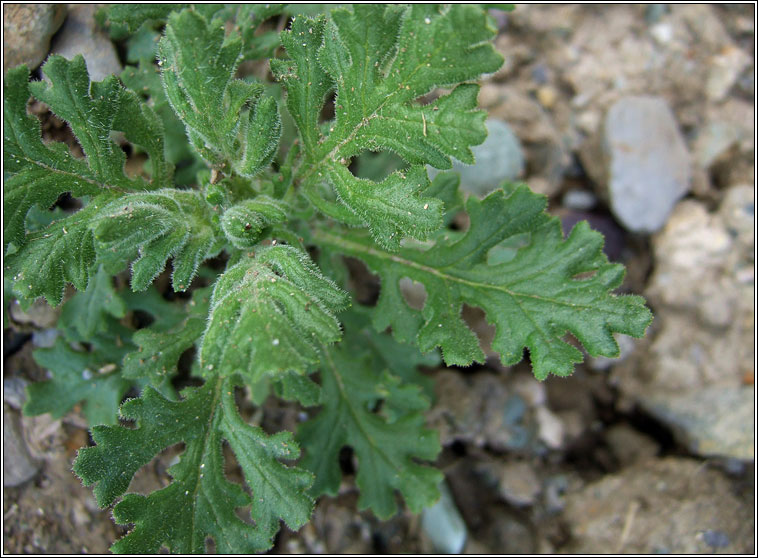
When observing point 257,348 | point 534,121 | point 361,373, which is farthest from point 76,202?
point 534,121

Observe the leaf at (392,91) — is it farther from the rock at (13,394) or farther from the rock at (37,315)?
the rock at (13,394)

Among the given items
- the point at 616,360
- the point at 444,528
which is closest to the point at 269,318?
the point at 444,528

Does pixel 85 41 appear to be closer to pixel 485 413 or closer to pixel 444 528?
pixel 485 413

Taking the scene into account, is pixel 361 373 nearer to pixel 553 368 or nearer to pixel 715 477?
pixel 553 368

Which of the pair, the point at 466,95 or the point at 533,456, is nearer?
the point at 466,95

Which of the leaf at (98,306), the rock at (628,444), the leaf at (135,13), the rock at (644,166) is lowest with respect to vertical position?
the rock at (628,444)

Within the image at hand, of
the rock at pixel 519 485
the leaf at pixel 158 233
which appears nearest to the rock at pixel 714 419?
the rock at pixel 519 485
